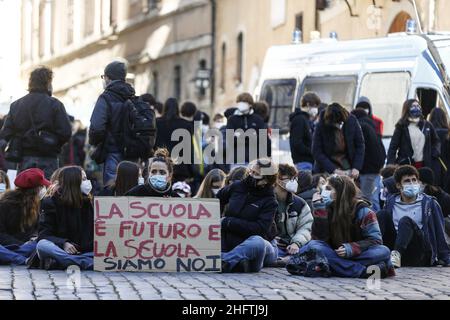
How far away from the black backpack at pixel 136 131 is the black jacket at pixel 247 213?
1.82 meters

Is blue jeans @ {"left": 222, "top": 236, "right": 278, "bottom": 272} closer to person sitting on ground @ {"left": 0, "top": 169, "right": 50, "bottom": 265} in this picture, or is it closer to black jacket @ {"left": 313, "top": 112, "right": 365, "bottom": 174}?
person sitting on ground @ {"left": 0, "top": 169, "right": 50, "bottom": 265}

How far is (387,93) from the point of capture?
22.9 meters

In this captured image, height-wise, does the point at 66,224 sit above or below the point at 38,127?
below

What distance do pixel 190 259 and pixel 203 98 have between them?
31036 mm

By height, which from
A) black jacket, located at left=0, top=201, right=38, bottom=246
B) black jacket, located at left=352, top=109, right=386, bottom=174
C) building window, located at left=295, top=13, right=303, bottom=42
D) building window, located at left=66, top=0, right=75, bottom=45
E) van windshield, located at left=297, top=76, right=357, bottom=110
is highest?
building window, located at left=66, top=0, right=75, bottom=45

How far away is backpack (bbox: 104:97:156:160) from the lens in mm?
15555

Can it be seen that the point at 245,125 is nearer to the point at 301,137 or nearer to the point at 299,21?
the point at 301,137

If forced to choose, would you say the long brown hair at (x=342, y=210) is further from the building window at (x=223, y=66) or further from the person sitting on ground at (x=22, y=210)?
the building window at (x=223, y=66)

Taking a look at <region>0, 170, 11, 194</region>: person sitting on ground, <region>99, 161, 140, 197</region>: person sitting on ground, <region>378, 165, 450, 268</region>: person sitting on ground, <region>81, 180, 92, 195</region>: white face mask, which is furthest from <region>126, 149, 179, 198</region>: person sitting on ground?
<region>378, 165, 450, 268</region>: person sitting on ground

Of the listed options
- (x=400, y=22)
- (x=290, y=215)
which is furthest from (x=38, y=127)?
(x=400, y=22)

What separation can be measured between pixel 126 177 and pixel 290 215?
4.82ft

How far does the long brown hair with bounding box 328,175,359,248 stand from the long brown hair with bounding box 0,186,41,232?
255 centimetres

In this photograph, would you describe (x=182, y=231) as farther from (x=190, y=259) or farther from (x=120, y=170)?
(x=120, y=170)
